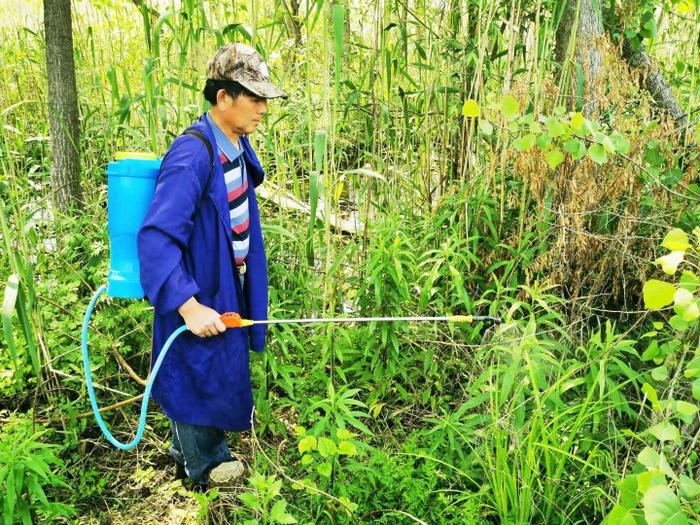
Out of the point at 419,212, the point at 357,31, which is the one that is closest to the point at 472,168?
the point at 419,212

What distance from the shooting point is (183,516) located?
83.4 inches

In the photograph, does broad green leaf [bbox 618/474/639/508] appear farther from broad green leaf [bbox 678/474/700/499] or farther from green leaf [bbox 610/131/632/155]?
green leaf [bbox 610/131/632/155]

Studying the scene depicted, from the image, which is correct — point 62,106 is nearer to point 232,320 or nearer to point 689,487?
point 232,320

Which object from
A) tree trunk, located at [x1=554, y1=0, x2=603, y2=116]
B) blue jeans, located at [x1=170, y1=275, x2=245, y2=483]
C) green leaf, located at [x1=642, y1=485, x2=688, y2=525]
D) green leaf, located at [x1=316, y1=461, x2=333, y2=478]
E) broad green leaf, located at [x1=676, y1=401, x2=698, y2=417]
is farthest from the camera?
tree trunk, located at [x1=554, y1=0, x2=603, y2=116]

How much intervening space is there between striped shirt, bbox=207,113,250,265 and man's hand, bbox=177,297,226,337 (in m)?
0.25

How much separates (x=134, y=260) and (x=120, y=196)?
8.3 inches

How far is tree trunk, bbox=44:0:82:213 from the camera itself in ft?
9.45

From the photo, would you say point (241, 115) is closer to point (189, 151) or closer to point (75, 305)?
point (189, 151)

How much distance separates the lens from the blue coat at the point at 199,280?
1825 millimetres

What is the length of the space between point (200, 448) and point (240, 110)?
121cm

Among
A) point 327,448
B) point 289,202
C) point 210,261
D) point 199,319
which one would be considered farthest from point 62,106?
point 327,448

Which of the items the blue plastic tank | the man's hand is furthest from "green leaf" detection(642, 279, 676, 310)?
the blue plastic tank

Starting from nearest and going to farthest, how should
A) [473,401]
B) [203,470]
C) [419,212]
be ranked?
[473,401]
[203,470]
[419,212]

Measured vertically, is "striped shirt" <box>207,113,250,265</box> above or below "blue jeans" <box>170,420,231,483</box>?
above
